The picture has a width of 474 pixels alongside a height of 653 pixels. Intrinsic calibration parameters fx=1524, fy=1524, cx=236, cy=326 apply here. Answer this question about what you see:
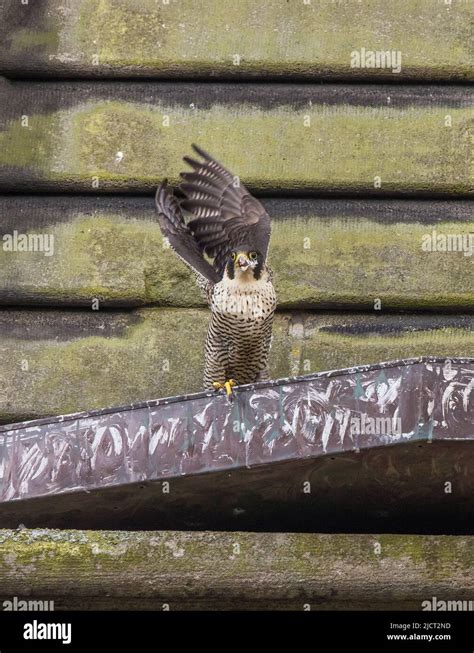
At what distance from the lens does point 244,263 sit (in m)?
7.20

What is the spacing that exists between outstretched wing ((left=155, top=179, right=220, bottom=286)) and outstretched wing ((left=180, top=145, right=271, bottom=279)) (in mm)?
76

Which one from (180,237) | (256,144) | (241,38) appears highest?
(241,38)

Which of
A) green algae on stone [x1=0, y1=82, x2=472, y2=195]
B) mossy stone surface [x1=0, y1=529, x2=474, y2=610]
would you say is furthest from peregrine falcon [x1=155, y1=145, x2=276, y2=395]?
mossy stone surface [x1=0, y1=529, x2=474, y2=610]

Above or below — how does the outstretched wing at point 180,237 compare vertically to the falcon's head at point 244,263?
above

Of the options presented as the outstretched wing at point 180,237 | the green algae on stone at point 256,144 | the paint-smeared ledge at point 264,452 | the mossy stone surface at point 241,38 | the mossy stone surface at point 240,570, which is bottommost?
the mossy stone surface at point 240,570

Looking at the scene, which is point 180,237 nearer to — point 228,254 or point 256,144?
point 228,254

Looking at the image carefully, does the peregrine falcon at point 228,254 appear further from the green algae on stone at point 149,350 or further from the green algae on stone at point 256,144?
the green algae on stone at point 256,144

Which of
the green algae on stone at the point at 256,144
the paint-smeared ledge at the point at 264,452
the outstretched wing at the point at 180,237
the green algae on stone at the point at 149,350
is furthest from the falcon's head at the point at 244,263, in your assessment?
the paint-smeared ledge at the point at 264,452

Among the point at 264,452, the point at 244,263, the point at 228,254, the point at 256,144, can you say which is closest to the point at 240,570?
the point at 264,452

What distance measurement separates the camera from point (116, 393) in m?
8.47

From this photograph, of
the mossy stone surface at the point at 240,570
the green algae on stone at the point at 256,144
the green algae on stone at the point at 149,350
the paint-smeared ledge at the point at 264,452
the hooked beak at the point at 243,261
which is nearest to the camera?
the mossy stone surface at the point at 240,570

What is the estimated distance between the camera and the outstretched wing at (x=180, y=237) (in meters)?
7.57

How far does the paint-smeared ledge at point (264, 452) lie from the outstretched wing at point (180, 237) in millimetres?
2153

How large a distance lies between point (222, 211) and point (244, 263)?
330 millimetres
